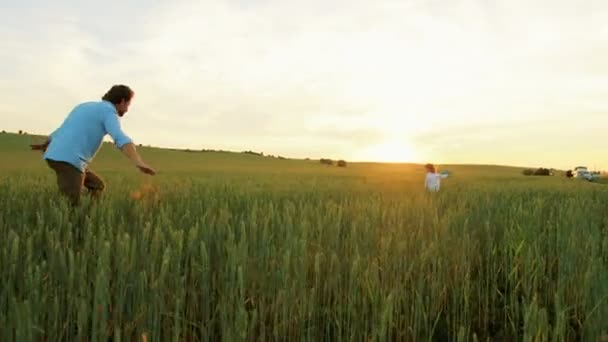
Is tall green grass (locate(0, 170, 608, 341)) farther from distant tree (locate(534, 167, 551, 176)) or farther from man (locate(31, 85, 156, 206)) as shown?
distant tree (locate(534, 167, 551, 176))

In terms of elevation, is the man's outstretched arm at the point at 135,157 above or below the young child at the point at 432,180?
above

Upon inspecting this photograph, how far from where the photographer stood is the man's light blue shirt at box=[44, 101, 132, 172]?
20.2 feet

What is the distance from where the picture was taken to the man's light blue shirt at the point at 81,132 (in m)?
6.16

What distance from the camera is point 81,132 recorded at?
20.7 feet

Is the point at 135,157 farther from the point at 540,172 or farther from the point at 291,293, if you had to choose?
the point at 540,172

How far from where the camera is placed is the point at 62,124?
21.3 ft

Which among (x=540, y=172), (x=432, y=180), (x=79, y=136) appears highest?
(x=79, y=136)

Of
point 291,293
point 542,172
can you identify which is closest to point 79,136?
point 291,293

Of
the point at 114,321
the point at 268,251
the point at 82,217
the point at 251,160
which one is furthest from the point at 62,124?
the point at 251,160

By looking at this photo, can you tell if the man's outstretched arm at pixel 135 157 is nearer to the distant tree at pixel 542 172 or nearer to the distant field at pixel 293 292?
the distant field at pixel 293 292

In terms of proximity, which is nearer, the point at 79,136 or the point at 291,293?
the point at 291,293

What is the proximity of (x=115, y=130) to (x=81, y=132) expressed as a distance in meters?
0.65

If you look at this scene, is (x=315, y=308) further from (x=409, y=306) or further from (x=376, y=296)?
(x=409, y=306)

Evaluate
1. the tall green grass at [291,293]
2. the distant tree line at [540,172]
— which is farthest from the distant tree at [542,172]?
the tall green grass at [291,293]
